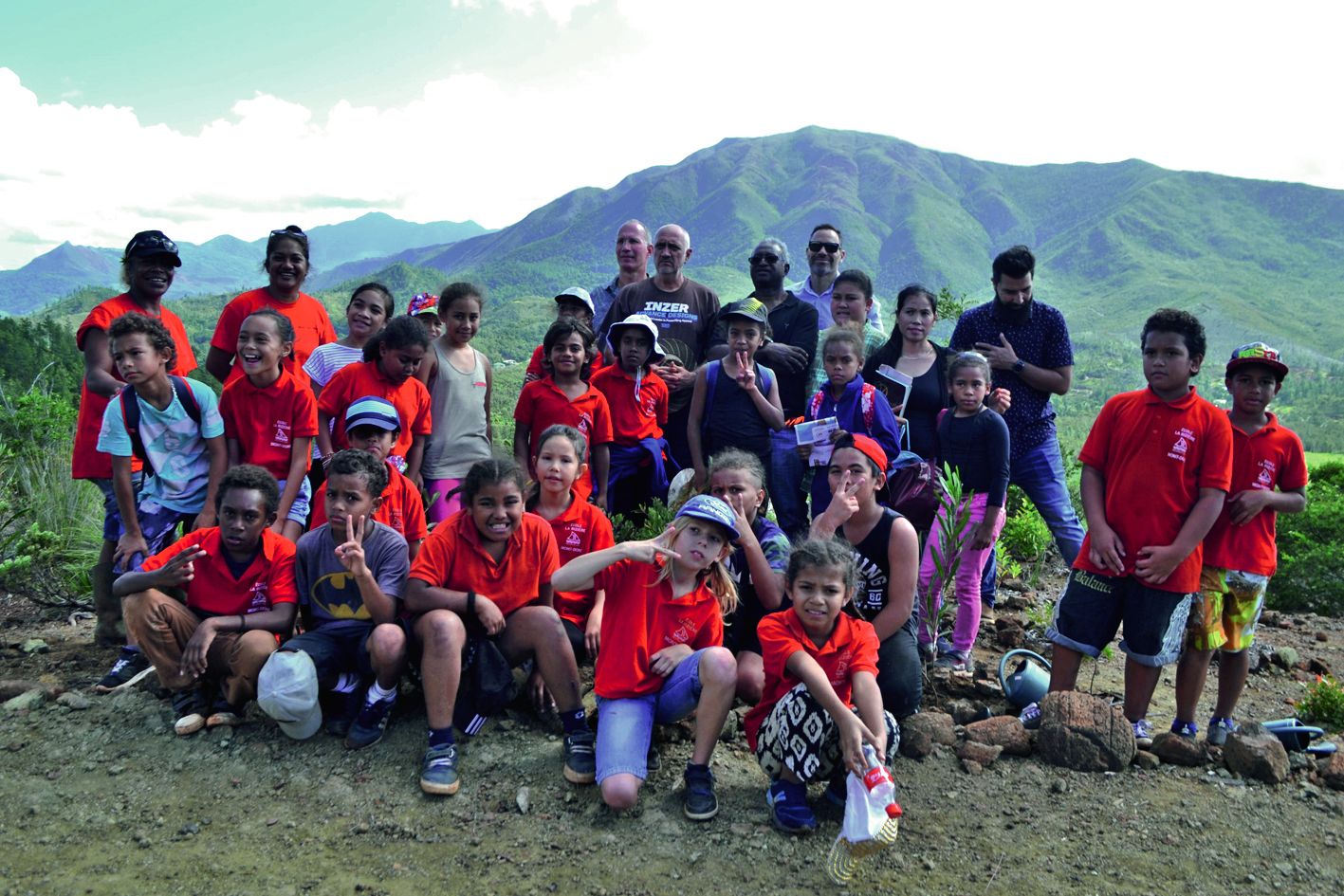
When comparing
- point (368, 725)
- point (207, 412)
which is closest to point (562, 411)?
point (207, 412)

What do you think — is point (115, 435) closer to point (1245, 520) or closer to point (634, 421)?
point (634, 421)

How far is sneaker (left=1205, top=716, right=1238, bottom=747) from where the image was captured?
4.16 m

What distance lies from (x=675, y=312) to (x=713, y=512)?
2670 millimetres

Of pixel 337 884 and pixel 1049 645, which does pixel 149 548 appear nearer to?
pixel 337 884

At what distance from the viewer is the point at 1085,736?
394 centimetres

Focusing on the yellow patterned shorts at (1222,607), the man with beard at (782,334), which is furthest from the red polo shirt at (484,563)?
the yellow patterned shorts at (1222,607)

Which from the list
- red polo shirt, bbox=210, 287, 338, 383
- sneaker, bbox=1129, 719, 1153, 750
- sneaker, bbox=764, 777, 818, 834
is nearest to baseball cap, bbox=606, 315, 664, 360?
red polo shirt, bbox=210, 287, 338, 383

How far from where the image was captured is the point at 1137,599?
4016mm

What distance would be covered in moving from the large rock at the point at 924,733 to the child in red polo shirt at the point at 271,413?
10.8 feet

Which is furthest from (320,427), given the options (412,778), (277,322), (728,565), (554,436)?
(728,565)

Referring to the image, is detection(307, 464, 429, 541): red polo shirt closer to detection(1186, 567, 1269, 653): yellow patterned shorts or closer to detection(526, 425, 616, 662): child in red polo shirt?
detection(526, 425, 616, 662): child in red polo shirt

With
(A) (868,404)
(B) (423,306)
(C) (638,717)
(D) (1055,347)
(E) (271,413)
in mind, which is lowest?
(C) (638,717)

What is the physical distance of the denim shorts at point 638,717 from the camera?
3.68 metres

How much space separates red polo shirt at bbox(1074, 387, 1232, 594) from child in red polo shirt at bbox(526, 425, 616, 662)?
7.84ft
